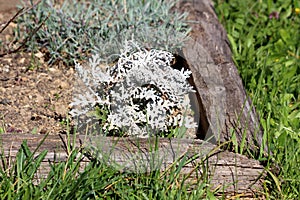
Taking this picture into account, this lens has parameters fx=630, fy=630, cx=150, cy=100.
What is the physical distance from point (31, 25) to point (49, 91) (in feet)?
1.69

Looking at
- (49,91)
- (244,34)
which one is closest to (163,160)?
(49,91)

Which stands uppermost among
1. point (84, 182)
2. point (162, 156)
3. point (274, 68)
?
point (274, 68)

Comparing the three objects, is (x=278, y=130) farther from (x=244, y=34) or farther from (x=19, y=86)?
(x=19, y=86)

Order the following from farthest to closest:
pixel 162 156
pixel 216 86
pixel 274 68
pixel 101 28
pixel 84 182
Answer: pixel 274 68, pixel 101 28, pixel 216 86, pixel 162 156, pixel 84 182

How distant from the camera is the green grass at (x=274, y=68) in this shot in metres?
2.90

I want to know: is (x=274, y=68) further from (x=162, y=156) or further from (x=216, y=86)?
(x=162, y=156)

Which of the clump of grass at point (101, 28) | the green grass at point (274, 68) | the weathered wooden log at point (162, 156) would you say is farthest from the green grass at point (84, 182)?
the clump of grass at point (101, 28)

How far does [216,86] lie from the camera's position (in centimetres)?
321

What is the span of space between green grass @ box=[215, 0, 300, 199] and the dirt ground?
103cm

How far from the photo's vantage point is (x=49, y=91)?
3.49m

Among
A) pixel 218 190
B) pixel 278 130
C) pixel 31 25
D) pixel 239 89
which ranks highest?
pixel 31 25

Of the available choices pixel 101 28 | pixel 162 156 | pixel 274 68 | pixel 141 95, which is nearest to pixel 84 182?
pixel 162 156

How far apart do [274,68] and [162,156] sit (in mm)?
1461

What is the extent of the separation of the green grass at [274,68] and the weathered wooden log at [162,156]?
16cm
